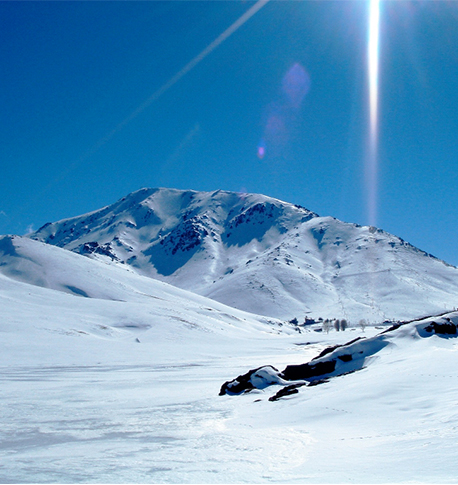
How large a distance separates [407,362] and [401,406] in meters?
7.20

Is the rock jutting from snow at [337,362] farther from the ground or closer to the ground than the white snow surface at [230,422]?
farther from the ground

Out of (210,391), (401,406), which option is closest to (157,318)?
(210,391)

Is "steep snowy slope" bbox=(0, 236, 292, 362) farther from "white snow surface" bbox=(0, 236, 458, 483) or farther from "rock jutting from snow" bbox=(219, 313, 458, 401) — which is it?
"rock jutting from snow" bbox=(219, 313, 458, 401)

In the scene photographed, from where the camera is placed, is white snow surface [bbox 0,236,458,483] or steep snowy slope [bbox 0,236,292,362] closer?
white snow surface [bbox 0,236,458,483]

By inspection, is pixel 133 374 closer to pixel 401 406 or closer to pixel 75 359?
pixel 75 359

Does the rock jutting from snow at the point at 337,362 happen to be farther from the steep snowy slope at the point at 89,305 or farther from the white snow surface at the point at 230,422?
the steep snowy slope at the point at 89,305

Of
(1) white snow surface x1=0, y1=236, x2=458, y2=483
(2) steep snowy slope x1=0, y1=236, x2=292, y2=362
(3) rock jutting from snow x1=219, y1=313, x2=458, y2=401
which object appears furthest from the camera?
(2) steep snowy slope x1=0, y1=236, x2=292, y2=362

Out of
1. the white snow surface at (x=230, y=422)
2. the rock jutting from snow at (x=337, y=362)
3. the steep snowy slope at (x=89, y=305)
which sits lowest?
the white snow surface at (x=230, y=422)

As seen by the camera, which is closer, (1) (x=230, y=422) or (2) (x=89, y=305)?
(1) (x=230, y=422)

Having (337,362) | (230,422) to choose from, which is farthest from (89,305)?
(230,422)

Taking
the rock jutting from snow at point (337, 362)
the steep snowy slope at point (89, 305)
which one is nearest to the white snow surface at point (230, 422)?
the rock jutting from snow at point (337, 362)

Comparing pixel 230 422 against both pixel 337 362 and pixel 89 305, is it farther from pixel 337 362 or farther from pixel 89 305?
pixel 89 305

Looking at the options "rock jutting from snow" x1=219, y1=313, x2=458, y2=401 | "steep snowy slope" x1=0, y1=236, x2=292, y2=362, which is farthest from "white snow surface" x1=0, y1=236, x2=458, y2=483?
"steep snowy slope" x1=0, y1=236, x2=292, y2=362

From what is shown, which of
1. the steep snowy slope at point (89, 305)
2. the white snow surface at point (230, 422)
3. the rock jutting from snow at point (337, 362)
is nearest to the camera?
the white snow surface at point (230, 422)
